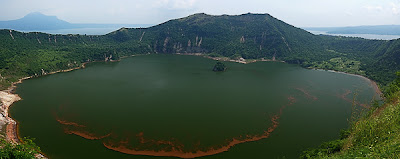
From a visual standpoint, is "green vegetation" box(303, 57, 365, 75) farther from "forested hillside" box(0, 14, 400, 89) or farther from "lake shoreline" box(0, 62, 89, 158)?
"lake shoreline" box(0, 62, 89, 158)

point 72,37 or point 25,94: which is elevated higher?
point 72,37

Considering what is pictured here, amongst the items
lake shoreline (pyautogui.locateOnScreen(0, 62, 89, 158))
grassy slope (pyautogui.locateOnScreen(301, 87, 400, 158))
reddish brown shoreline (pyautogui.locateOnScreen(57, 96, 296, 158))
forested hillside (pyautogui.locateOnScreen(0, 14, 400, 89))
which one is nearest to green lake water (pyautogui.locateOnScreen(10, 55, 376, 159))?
reddish brown shoreline (pyautogui.locateOnScreen(57, 96, 296, 158))

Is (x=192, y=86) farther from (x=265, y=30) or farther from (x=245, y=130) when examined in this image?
(x=265, y=30)

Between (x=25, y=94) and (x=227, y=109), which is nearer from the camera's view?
(x=227, y=109)

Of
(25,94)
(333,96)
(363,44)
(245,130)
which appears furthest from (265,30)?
(25,94)

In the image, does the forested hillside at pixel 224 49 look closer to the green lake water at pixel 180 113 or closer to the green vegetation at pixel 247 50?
the green vegetation at pixel 247 50

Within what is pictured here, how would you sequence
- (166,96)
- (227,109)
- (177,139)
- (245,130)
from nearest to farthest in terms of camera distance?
(177,139), (245,130), (227,109), (166,96)

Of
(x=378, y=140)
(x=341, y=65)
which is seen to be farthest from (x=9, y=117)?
(x=341, y=65)

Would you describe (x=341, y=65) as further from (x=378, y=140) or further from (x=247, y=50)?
(x=378, y=140)

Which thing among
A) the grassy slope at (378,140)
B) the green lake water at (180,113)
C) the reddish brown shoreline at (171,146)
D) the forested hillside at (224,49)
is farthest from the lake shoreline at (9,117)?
the grassy slope at (378,140)
